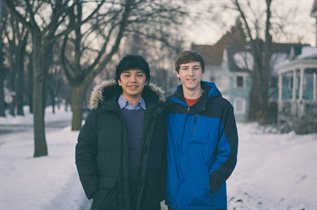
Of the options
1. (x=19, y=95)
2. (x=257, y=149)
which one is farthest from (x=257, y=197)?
(x=19, y=95)

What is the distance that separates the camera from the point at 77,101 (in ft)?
66.0

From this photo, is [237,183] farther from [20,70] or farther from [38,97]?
[20,70]

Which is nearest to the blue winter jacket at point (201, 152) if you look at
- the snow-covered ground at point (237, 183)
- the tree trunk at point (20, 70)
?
the snow-covered ground at point (237, 183)

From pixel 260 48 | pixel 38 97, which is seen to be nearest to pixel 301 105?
pixel 260 48

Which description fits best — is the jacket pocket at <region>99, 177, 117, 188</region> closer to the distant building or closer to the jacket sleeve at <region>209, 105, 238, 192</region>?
the jacket sleeve at <region>209, 105, 238, 192</region>

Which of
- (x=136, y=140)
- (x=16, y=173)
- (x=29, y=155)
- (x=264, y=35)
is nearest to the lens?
(x=136, y=140)

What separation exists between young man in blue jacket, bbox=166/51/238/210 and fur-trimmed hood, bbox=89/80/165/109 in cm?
21

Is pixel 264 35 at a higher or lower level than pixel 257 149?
higher

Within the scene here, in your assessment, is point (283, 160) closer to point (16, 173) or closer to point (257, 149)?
point (257, 149)

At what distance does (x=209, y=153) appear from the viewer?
3477 mm

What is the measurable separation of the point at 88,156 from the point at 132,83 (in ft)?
2.37

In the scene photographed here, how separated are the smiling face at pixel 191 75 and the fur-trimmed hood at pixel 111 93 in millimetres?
273

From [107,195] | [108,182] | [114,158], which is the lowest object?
[107,195]

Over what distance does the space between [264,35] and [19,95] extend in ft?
72.0
